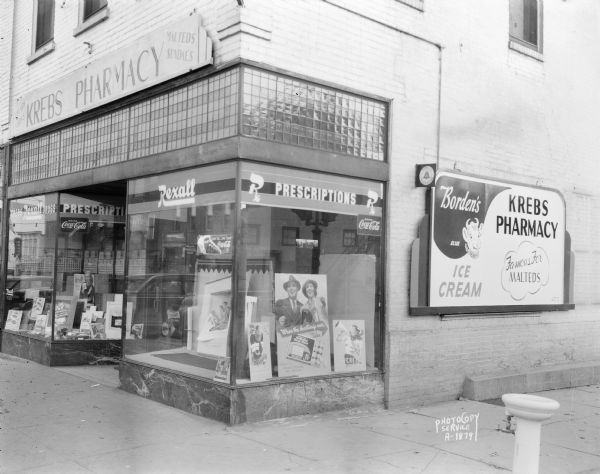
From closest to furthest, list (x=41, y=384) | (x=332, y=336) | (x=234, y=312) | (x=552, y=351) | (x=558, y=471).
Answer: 1. (x=558, y=471)
2. (x=234, y=312)
3. (x=332, y=336)
4. (x=41, y=384)
5. (x=552, y=351)

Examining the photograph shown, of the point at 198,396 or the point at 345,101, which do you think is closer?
the point at 198,396

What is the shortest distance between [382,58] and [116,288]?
549 centimetres

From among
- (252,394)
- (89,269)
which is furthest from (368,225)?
(89,269)

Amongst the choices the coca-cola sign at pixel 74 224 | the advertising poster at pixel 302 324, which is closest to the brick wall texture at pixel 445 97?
the advertising poster at pixel 302 324

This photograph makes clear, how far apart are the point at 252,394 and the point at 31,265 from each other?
231 inches

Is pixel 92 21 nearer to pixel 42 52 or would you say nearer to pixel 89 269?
pixel 42 52

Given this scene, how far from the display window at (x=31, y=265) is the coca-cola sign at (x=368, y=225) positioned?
513 centimetres

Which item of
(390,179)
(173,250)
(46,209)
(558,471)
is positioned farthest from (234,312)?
(46,209)

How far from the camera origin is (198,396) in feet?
24.0

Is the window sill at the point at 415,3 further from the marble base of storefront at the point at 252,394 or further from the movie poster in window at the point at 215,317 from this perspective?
the marble base of storefront at the point at 252,394

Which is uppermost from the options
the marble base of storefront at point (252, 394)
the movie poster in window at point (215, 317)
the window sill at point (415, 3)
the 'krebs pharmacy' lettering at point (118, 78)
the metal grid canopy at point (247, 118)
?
the window sill at point (415, 3)

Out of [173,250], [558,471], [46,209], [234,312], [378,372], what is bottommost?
[558,471]

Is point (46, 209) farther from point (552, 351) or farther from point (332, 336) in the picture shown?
point (552, 351)

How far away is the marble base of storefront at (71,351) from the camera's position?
33.4 feet
